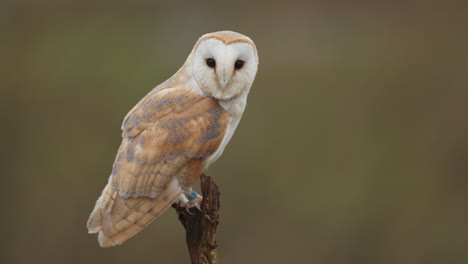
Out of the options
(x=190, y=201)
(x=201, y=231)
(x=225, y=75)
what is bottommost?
(x=201, y=231)

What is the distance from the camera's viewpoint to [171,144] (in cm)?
232

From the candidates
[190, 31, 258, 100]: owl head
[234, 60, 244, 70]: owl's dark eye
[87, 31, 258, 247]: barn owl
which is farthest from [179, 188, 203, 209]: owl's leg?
[234, 60, 244, 70]: owl's dark eye

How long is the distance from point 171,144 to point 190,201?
211mm

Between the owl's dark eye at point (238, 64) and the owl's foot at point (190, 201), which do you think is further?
the owl's foot at point (190, 201)

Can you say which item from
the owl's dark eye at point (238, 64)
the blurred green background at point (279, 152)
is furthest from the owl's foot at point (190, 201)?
the blurred green background at point (279, 152)

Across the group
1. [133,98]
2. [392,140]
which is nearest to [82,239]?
[133,98]

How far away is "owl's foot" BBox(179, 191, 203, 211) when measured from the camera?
2.33 m

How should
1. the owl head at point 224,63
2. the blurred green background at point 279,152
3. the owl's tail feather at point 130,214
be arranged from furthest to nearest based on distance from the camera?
the blurred green background at point 279,152 < the owl's tail feather at point 130,214 < the owl head at point 224,63

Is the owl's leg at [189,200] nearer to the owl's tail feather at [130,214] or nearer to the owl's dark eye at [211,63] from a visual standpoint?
the owl's tail feather at [130,214]

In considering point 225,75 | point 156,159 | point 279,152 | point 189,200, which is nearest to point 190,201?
point 189,200

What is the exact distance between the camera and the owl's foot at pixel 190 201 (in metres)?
2.33

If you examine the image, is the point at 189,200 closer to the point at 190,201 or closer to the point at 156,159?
the point at 190,201

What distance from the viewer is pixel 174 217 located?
4.83m

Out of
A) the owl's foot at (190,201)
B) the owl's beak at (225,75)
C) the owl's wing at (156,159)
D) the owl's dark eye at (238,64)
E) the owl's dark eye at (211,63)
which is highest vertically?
the owl's dark eye at (211,63)
